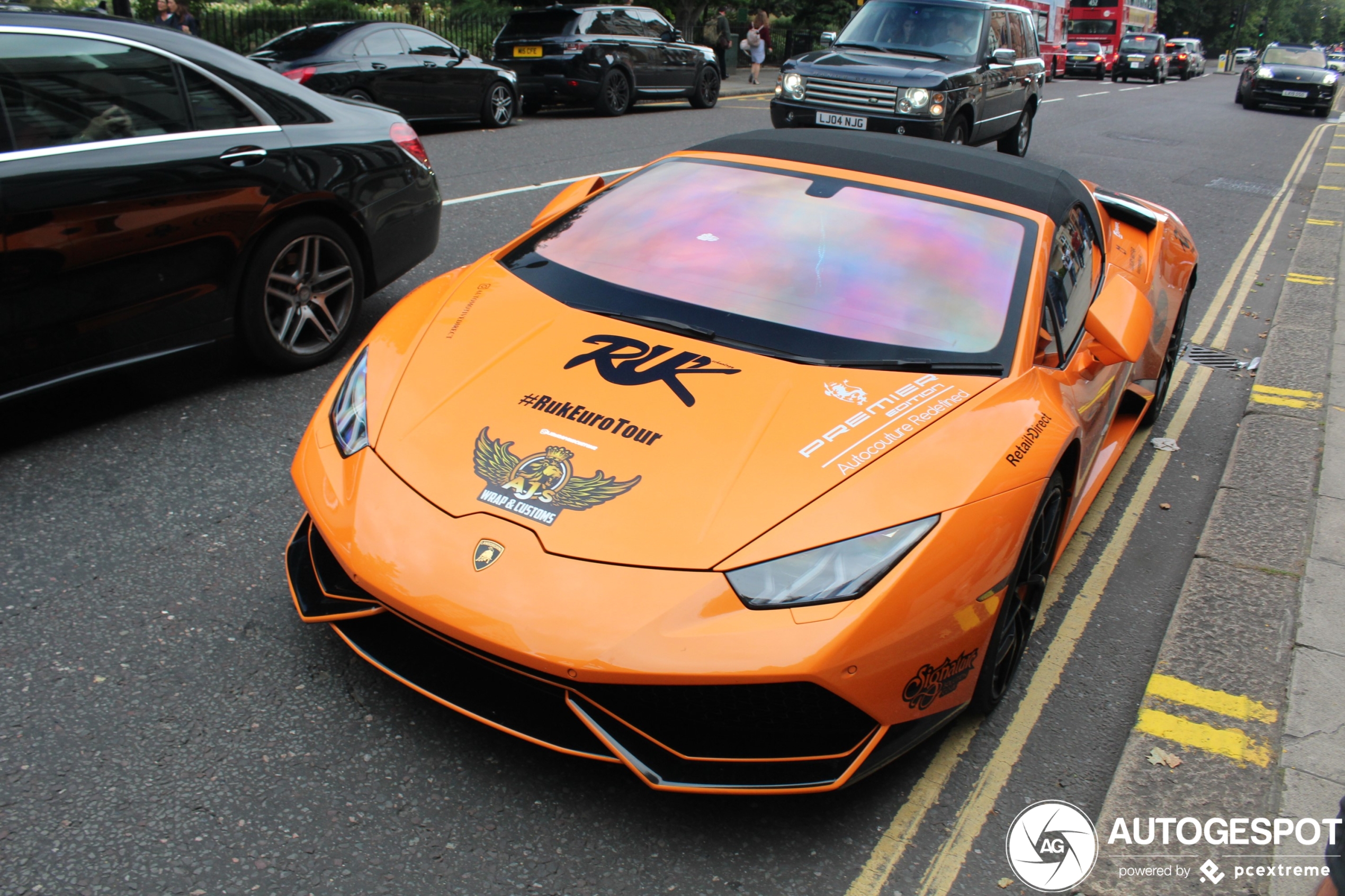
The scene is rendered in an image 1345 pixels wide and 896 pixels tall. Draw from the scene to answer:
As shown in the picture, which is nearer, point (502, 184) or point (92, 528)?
point (92, 528)

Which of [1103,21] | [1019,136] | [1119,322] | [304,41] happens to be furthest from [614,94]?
[1103,21]

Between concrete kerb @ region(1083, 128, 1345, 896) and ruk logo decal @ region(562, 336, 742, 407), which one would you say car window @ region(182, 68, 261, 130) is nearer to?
ruk logo decal @ region(562, 336, 742, 407)

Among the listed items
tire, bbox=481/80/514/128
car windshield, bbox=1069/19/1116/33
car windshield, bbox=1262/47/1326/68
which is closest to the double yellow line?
tire, bbox=481/80/514/128

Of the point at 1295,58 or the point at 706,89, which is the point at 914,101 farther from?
the point at 1295,58

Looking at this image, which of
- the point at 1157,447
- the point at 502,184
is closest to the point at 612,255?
the point at 1157,447

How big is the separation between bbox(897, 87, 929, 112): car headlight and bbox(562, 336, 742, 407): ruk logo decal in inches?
346

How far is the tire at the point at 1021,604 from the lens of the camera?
265cm

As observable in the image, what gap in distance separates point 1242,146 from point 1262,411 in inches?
616

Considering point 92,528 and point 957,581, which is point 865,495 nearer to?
point 957,581

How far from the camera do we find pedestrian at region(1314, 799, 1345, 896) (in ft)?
4.52

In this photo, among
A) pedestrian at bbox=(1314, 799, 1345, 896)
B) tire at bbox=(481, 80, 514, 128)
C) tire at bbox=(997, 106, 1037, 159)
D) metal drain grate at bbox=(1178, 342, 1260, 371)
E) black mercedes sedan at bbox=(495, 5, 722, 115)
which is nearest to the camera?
pedestrian at bbox=(1314, 799, 1345, 896)

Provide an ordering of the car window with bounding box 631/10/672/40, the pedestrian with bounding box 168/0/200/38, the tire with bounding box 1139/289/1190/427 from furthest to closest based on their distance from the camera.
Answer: the car window with bounding box 631/10/672/40 < the pedestrian with bounding box 168/0/200/38 < the tire with bounding box 1139/289/1190/427

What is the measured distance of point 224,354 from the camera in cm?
504

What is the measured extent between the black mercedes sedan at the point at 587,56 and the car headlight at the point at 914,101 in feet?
22.2
